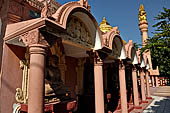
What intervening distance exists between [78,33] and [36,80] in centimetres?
252

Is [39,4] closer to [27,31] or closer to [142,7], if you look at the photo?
[27,31]

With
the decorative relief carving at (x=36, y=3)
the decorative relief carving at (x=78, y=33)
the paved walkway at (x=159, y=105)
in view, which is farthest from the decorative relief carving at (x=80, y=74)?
the paved walkway at (x=159, y=105)

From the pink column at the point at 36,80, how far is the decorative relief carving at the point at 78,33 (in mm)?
1167

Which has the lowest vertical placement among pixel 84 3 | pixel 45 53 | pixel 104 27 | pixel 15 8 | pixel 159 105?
pixel 159 105

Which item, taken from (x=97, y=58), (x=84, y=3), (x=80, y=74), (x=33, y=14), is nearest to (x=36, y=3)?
(x=33, y=14)

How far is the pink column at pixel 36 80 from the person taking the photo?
10.1 feet

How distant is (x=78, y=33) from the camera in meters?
5.11

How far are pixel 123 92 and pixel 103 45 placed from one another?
3354 mm

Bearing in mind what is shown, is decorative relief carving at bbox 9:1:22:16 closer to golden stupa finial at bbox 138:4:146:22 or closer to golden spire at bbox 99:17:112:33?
golden spire at bbox 99:17:112:33

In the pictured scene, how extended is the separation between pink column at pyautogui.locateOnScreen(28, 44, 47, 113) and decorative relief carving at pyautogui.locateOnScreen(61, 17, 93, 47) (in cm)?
117

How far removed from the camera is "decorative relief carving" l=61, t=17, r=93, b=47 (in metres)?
4.65

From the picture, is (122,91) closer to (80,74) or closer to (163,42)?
(80,74)

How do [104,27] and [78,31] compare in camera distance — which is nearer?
[78,31]

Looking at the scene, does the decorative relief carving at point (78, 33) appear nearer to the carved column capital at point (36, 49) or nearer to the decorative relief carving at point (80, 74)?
the carved column capital at point (36, 49)
